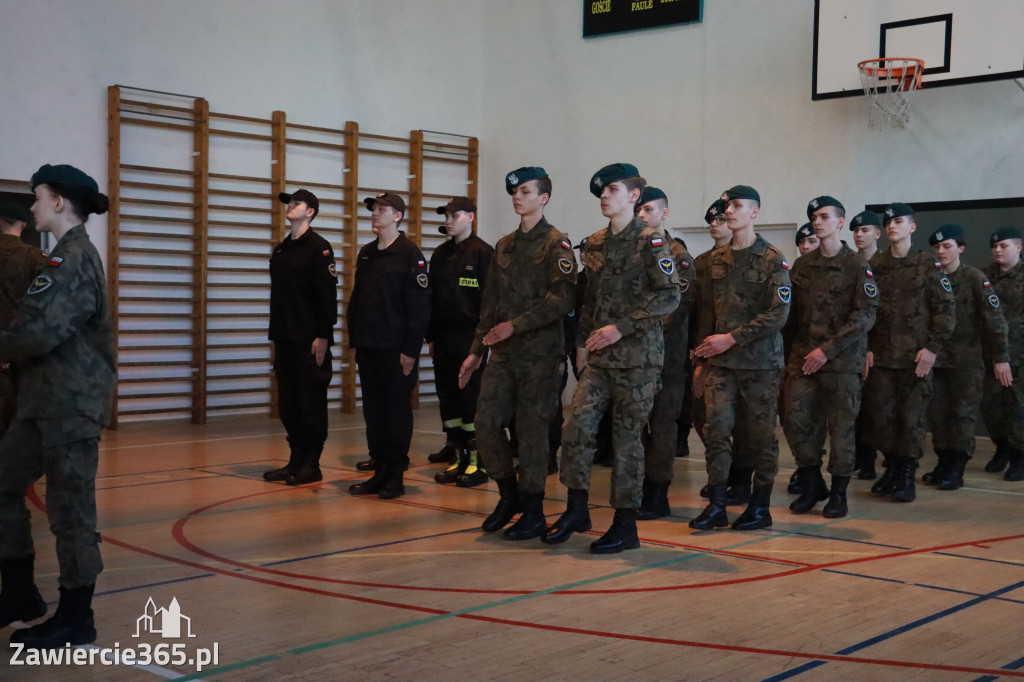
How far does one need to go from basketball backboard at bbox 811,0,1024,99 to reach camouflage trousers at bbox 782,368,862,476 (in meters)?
3.85

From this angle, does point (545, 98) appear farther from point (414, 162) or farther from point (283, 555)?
point (283, 555)

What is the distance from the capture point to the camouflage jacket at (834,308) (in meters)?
5.59

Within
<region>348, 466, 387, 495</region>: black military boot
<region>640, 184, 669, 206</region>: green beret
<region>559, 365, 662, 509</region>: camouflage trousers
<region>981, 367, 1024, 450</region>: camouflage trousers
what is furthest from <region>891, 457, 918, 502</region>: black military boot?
<region>348, 466, 387, 495</region>: black military boot

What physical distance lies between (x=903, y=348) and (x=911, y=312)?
22 cm

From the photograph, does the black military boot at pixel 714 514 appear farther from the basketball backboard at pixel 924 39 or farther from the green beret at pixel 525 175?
the basketball backboard at pixel 924 39

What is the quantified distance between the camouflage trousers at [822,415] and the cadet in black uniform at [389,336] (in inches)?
82.5

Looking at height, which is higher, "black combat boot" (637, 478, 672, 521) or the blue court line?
"black combat boot" (637, 478, 672, 521)

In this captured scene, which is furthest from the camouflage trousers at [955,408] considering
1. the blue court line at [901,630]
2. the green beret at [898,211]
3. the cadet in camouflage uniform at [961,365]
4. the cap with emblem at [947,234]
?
the blue court line at [901,630]

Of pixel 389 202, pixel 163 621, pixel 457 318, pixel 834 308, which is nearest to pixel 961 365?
pixel 834 308

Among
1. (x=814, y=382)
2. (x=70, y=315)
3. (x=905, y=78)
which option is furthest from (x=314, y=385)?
(x=905, y=78)

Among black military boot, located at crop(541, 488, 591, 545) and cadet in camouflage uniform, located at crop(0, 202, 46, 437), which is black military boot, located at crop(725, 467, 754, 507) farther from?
cadet in camouflage uniform, located at crop(0, 202, 46, 437)

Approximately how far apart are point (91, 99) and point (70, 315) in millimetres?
6734

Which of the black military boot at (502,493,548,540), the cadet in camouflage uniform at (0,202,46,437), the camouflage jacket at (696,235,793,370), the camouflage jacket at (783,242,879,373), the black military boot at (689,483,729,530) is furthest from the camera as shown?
the cadet in camouflage uniform at (0,202,46,437)

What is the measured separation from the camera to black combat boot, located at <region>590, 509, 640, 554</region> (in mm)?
4734
